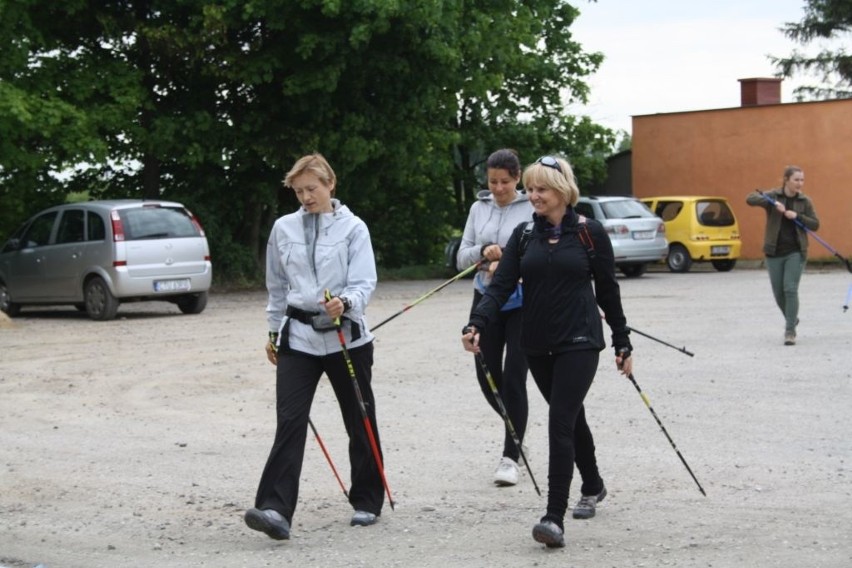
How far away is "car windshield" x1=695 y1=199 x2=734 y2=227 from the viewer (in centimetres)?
3394

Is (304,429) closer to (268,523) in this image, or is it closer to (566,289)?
(268,523)

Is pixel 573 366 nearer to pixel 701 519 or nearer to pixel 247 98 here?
pixel 701 519

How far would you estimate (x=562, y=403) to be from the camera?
23.5 feet

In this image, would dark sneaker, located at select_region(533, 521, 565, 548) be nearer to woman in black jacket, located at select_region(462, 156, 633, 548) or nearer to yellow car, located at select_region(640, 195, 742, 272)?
woman in black jacket, located at select_region(462, 156, 633, 548)

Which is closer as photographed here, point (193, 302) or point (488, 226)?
point (488, 226)

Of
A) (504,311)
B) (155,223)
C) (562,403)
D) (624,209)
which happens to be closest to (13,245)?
(155,223)

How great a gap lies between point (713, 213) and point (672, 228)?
95 centimetres

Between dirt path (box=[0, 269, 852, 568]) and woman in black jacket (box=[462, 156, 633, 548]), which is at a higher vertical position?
woman in black jacket (box=[462, 156, 633, 548])

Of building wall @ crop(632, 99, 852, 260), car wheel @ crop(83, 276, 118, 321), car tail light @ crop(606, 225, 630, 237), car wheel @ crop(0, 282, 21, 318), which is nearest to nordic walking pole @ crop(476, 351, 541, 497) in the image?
car wheel @ crop(83, 276, 118, 321)

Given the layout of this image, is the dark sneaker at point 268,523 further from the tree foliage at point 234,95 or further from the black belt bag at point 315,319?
the tree foliage at point 234,95

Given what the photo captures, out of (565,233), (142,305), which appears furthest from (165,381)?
(142,305)

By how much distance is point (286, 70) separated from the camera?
29422mm

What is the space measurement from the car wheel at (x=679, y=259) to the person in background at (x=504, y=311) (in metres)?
25.6

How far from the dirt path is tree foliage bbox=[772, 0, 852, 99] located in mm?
39178
